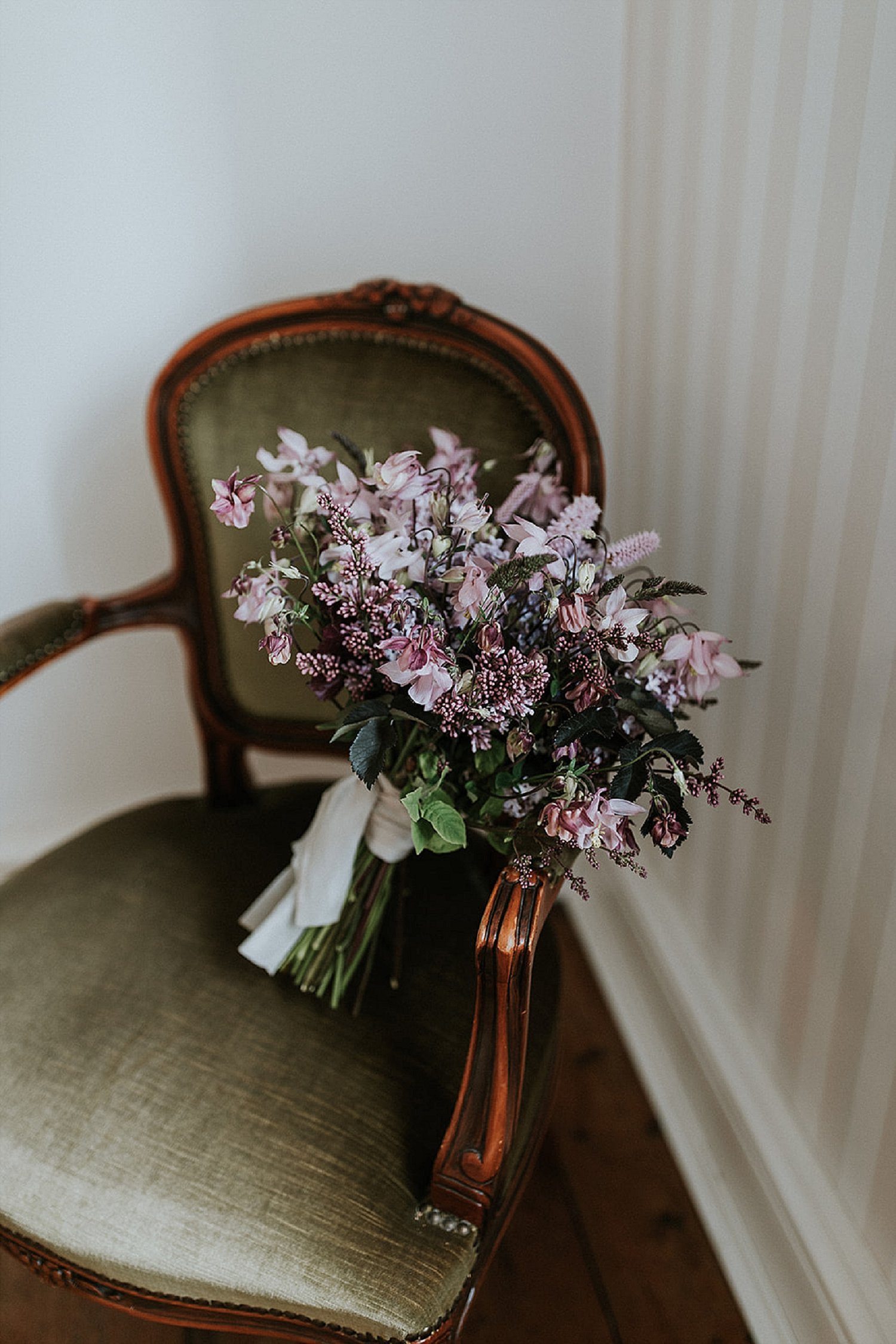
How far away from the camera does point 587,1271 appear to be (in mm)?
A: 1187

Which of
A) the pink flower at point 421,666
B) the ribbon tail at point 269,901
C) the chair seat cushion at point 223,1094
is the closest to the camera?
the pink flower at point 421,666

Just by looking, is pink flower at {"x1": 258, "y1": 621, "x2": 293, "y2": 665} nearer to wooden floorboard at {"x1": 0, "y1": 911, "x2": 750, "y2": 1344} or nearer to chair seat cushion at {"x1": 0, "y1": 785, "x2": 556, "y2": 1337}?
chair seat cushion at {"x1": 0, "y1": 785, "x2": 556, "y2": 1337}

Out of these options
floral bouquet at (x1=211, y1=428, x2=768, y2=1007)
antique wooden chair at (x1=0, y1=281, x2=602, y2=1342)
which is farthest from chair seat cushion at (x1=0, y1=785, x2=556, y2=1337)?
floral bouquet at (x1=211, y1=428, x2=768, y2=1007)

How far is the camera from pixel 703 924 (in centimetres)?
129

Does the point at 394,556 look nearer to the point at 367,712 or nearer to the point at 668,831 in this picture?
the point at 367,712

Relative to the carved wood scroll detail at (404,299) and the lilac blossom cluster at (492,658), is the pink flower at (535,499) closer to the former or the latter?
the lilac blossom cluster at (492,658)

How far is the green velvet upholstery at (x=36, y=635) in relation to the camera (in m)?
1.04

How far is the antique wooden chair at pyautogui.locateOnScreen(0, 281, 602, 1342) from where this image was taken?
766mm

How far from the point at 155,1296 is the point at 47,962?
319 mm

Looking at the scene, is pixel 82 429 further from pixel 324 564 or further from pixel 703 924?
pixel 703 924

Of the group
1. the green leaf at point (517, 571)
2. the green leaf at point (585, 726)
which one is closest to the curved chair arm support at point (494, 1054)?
the green leaf at point (585, 726)

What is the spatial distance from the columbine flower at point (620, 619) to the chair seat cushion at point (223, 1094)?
16.4 inches

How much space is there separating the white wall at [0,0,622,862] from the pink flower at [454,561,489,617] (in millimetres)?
759

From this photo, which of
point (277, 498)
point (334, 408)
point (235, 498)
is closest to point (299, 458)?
point (277, 498)
